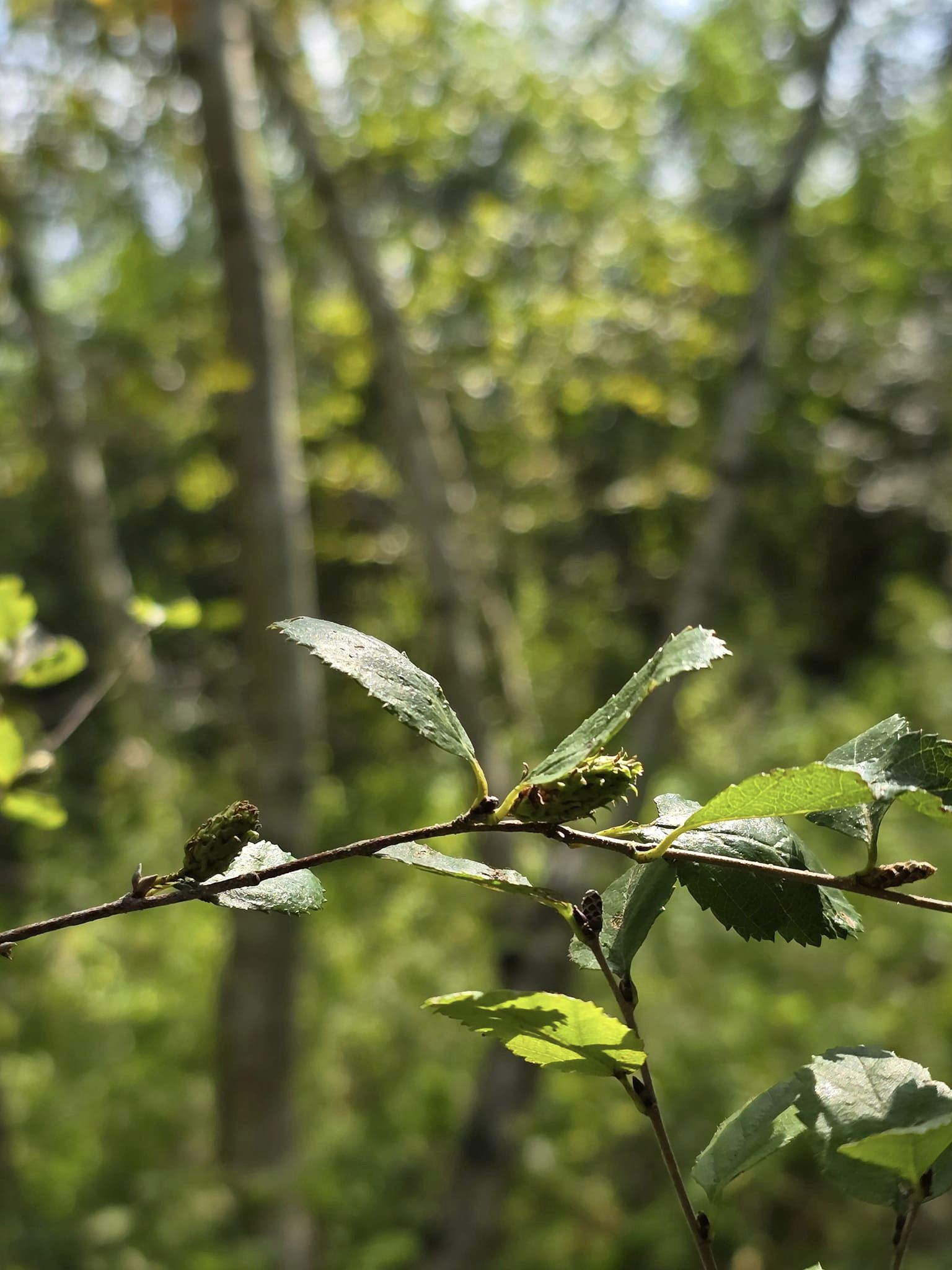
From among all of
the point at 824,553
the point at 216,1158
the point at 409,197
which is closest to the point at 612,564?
the point at 824,553

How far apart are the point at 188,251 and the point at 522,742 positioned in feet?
10.7

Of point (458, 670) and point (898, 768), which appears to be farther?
point (458, 670)

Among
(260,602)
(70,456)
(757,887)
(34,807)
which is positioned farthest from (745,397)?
(70,456)

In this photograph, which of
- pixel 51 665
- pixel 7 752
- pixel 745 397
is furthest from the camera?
pixel 745 397

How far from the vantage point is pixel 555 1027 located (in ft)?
1.15

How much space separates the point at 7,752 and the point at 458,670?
80.3 inches

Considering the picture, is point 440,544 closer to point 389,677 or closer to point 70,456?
point 70,456

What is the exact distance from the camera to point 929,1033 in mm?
2422

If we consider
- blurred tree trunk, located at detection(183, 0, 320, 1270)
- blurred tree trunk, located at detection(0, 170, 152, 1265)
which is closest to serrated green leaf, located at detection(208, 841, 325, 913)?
blurred tree trunk, located at detection(183, 0, 320, 1270)

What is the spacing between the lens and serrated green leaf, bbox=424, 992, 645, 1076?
13.3 inches

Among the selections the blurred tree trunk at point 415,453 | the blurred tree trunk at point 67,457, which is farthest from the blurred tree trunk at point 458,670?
the blurred tree trunk at point 67,457

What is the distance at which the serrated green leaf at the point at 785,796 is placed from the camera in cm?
33

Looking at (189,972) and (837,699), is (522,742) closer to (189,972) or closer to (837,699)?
(189,972)

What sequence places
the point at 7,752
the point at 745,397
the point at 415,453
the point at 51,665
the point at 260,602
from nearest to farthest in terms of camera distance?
1. the point at 7,752
2. the point at 51,665
3. the point at 260,602
4. the point at 745,397
5. the point at 415,453
